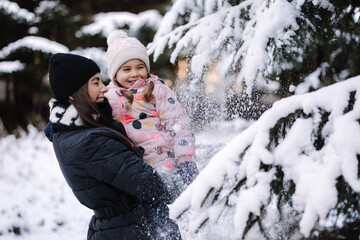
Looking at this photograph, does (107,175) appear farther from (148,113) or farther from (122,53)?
(122,53)

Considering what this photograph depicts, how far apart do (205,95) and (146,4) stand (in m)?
11.1

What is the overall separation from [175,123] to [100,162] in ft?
1.89

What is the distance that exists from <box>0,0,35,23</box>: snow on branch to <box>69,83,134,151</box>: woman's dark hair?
34.5ft

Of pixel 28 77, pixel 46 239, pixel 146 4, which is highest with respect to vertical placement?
pixel 146 4

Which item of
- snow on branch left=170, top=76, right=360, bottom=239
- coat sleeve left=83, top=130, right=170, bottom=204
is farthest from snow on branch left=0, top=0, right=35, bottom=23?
snow on branch left=170, top=76, right=360, bottom=239

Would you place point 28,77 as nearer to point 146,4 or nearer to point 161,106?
point 146,4

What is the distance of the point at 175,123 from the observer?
6.96ft

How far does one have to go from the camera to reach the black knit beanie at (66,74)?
1.92 meters

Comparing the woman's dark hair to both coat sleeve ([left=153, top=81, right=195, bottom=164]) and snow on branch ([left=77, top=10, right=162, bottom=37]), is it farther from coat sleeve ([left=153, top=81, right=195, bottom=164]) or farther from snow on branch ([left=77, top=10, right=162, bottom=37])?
snow on branch ([left=77, top=10, right=162, bottom=37])

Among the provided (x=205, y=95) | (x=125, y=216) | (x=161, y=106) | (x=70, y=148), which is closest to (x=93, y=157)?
(x=70, y=148)

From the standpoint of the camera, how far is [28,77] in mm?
11773

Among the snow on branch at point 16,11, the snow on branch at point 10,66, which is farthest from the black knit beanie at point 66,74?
the snow on branch at point 16,11

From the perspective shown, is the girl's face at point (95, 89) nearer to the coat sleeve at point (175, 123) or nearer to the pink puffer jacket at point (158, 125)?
the pink puffer jacket at point (158, 125)

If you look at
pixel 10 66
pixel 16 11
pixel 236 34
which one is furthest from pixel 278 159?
pixel 16 11
